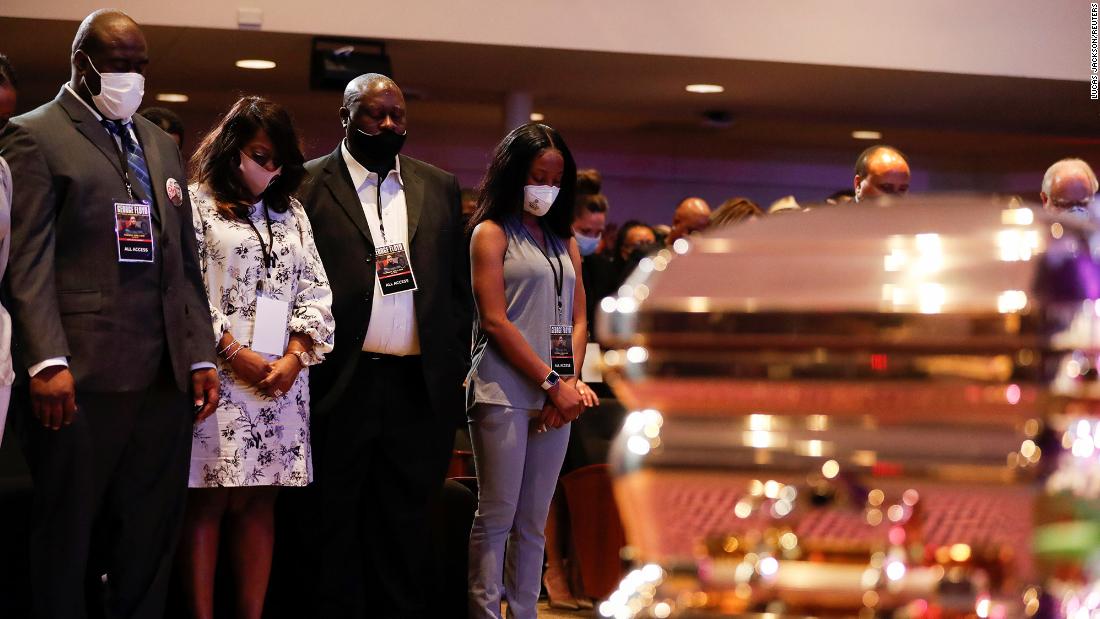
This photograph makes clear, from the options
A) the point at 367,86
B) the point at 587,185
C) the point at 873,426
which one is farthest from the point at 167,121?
the point at 873,426

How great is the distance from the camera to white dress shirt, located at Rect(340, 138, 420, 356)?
367 cm

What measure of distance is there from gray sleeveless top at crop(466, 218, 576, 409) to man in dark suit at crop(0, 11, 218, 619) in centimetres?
77

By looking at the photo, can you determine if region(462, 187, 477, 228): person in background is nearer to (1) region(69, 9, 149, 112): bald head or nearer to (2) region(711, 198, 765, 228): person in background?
(2) region(711, 198, 765, 228): person in background

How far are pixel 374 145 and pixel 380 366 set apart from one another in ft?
2.07

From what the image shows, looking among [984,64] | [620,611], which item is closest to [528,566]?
[620,611]

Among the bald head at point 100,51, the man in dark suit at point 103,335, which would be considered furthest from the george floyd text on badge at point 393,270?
the bald head at point 100,51

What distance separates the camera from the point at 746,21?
7625 millimetres

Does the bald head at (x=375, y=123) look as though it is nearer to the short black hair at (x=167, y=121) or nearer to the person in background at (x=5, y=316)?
the short black hair at (x=167, y=121)

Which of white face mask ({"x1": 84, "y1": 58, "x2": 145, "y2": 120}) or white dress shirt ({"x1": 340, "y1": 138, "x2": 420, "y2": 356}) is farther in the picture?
white dress shirt ({"x1": 340, "y1": 138, "x2": 420, "y2": 356})

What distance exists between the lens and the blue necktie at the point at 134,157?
3.10 metres

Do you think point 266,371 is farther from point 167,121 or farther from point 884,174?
point 884,174

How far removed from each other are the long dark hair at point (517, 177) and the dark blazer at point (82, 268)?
984 mm

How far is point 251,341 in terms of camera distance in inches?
134

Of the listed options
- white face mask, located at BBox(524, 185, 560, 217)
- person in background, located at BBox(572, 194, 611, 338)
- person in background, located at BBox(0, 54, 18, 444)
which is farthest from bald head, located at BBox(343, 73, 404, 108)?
person in background, located at BBox(572, 194, 611, 338)
